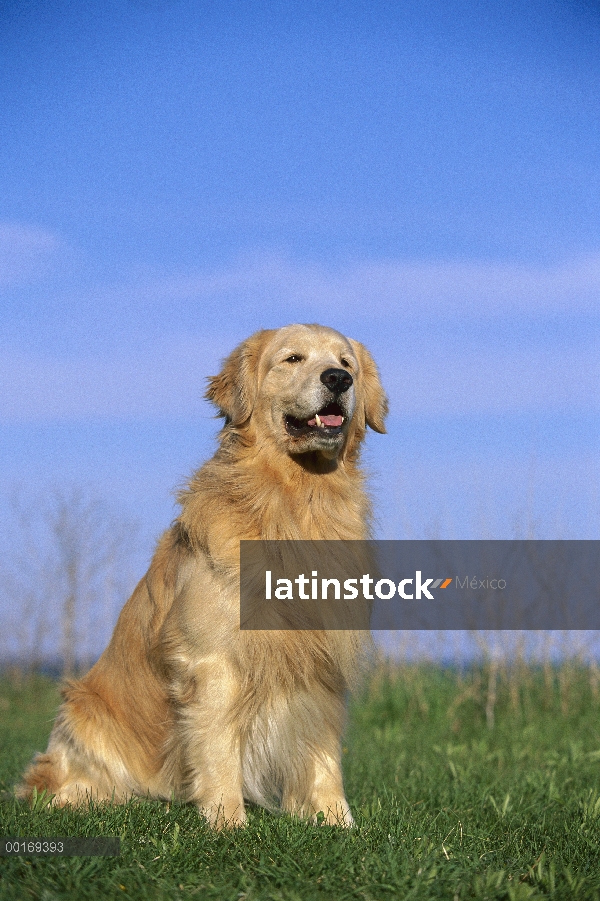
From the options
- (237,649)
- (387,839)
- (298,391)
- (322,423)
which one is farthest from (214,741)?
(298,391)

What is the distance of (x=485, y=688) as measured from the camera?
8.30 metres

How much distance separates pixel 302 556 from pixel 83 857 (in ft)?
5.36

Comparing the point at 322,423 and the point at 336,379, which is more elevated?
the point at 336,379

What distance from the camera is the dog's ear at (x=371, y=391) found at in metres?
4.82

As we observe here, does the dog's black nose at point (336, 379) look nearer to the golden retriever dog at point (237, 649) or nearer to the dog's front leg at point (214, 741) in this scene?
the golden retriever dog at point (237, 649)

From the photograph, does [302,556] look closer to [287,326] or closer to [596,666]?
[287,326]

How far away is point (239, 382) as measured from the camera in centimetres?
452

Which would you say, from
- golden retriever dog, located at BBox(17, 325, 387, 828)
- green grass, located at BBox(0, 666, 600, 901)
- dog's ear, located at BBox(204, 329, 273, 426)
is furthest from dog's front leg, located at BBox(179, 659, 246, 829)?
dog's ear, located at BBox(204, 329, 273, 426)

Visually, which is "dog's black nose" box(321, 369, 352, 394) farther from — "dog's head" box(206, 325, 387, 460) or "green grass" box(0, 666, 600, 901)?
"green grass" box(0, 666, 600, 901)

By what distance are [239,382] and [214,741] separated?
5.53 ft

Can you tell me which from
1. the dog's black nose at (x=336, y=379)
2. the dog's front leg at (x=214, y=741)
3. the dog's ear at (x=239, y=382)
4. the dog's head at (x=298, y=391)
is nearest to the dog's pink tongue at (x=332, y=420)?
the dog's head at (x=298, y=391)

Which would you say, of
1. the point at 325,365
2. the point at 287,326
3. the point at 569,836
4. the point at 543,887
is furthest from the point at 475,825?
the point at 287,326

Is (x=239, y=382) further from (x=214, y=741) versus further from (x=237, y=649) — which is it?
(x=214, y=741)

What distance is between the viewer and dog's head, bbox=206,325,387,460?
4.27 meters
